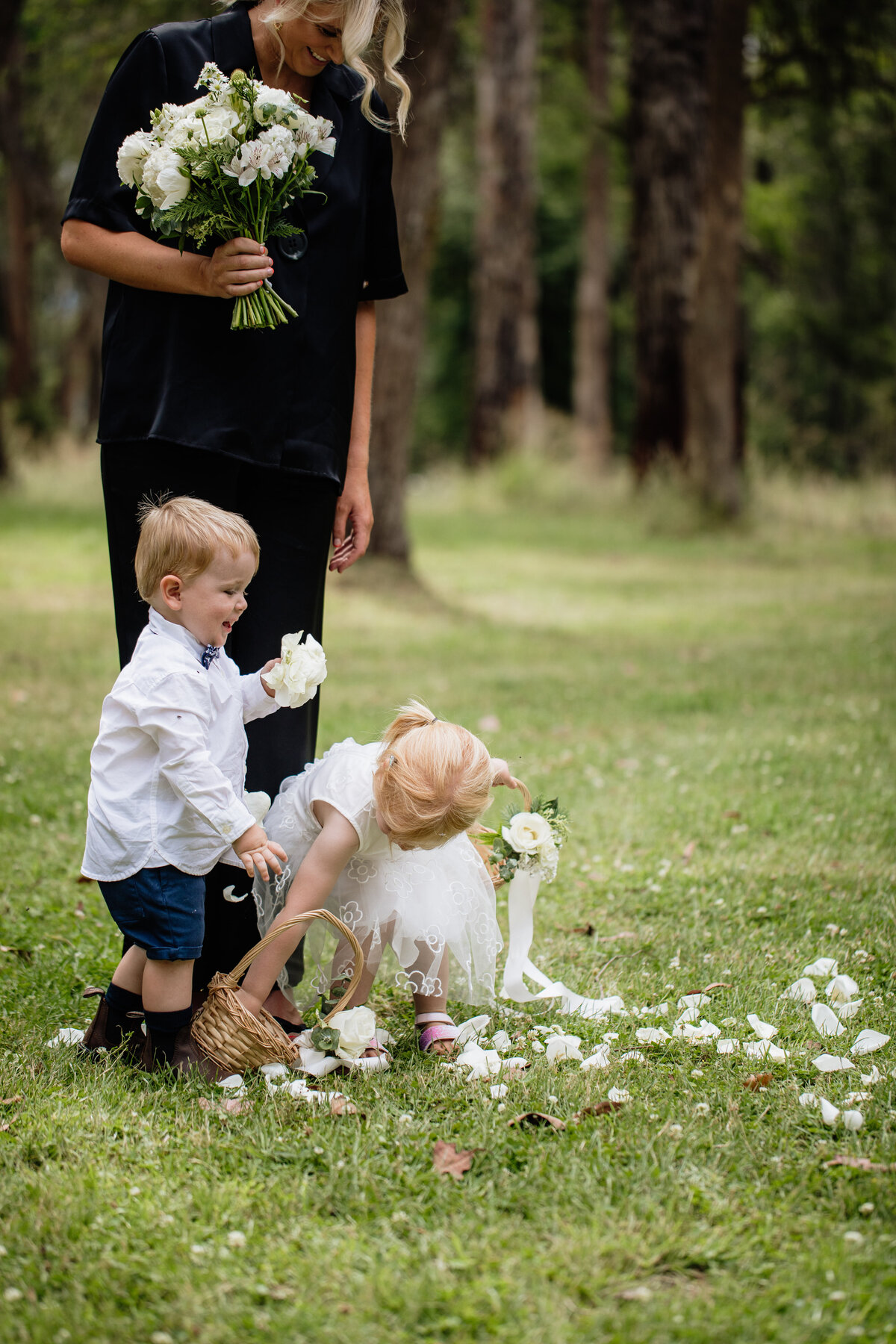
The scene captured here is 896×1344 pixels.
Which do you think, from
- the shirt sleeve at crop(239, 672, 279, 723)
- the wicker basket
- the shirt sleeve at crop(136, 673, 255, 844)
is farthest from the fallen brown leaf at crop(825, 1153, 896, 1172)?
the shirt sleeve at crop(239, 672, 279, 723)

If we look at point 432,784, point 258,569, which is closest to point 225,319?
point 258,569

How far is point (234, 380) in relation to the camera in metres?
2.81

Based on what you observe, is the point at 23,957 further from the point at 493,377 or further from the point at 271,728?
the point at 493,377

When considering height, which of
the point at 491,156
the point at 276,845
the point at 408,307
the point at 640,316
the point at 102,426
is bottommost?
the point at 276,845

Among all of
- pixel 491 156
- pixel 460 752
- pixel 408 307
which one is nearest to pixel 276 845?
pixel 460 752

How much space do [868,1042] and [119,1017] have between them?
1.75 meters

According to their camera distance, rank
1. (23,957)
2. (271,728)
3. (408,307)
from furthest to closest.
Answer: (408,307) → (23,957) → (271,728)

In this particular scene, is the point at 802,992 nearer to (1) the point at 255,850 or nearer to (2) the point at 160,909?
(1) the point at 255,850

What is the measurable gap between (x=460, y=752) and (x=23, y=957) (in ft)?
5.13

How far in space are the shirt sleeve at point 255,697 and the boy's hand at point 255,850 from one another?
1.12ft

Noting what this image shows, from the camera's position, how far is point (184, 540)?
2641 mm

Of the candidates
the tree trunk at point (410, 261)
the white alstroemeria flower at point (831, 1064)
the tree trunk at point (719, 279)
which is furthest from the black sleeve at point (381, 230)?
the tree trunk at point (719, 279)

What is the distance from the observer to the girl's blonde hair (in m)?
2.58

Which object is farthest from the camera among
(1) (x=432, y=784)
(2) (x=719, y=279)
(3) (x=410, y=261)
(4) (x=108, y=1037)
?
(2) (x=719, y=279)
